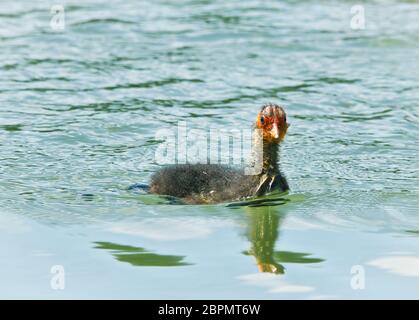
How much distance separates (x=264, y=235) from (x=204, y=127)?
11.2 ft

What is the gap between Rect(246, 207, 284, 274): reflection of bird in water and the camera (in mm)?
7062

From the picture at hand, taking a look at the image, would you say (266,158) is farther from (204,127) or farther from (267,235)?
(204,127)

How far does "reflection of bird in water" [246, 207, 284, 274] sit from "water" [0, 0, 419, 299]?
2 cm

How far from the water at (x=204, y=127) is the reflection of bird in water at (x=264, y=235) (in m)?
0.02

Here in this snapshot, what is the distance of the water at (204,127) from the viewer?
22.7 ft

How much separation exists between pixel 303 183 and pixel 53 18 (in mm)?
7237

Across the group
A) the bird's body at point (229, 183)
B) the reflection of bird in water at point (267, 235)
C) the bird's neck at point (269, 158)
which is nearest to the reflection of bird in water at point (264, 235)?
the reflection of bird in water at point (267, 235)

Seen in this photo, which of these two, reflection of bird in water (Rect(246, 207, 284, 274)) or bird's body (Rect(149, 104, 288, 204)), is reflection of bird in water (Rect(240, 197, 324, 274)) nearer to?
reflection of bird in water (Rect(246, 207, 284, 274))

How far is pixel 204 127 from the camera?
11.1m

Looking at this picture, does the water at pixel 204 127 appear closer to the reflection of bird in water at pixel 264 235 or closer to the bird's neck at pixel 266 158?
the reflection of bird in water at pixel 264 235

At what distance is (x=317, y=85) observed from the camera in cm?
1253

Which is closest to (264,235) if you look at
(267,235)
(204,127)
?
(267,235)

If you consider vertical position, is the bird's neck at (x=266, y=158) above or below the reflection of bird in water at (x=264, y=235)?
above

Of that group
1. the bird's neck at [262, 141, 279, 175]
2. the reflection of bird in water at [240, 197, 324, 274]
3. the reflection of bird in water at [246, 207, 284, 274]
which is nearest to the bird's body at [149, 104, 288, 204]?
the bird's neck at [262, 141, 279, 175]
